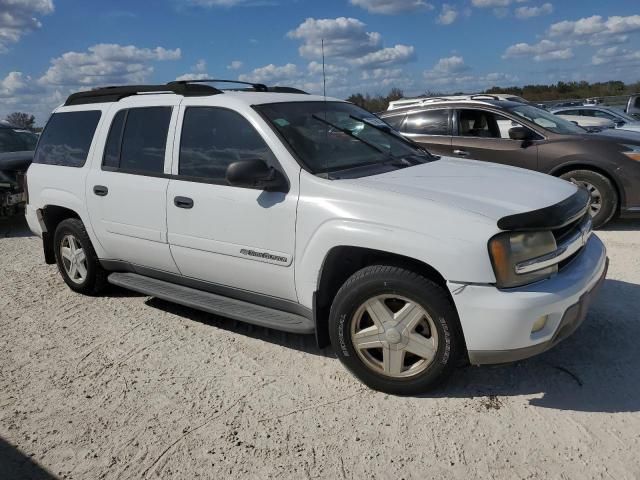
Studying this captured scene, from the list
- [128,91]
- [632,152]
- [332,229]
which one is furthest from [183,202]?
[632,152]

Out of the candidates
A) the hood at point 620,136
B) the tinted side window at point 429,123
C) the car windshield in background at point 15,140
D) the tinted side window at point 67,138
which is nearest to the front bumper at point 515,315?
the tinted side window at point 67,138

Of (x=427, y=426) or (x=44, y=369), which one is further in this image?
(x=44, y=369)

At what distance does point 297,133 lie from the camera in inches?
150

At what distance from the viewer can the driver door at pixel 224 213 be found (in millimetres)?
3598

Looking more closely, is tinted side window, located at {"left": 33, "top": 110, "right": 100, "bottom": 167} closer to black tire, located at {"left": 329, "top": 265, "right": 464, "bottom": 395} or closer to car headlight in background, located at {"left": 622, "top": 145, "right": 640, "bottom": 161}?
black tire, located at {"left": 329, "top": 265, "right": 464, "bottom": 395}

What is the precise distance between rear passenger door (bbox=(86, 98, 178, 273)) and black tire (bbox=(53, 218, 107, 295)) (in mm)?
285

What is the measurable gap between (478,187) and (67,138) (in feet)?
12.7

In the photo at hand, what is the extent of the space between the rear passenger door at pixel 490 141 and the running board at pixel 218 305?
4.37 meters

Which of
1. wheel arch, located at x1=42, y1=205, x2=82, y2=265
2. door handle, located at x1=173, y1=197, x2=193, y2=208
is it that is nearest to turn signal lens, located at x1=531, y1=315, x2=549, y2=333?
door handle, located at x1=173, y1=197, x2=193, y2=208

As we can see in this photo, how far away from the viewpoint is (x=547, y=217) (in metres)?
3.02

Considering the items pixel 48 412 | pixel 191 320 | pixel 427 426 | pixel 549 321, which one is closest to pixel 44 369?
pixel 48 412

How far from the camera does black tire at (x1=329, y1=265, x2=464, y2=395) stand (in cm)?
304

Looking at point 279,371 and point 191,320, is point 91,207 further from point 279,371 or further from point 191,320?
point 279,371

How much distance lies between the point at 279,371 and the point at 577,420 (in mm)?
1814
